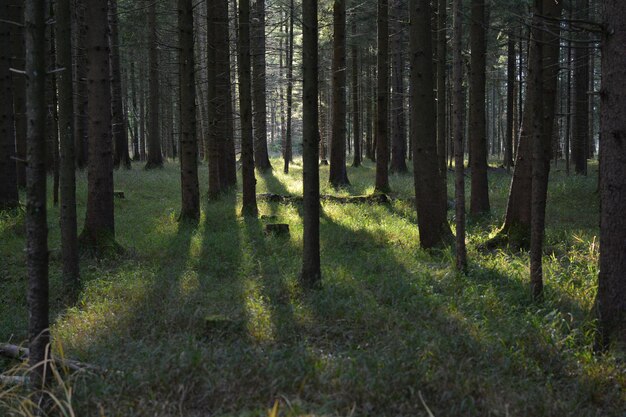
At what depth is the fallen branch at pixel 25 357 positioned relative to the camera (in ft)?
15.9

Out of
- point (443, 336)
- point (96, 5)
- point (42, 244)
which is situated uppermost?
point (96, 5)

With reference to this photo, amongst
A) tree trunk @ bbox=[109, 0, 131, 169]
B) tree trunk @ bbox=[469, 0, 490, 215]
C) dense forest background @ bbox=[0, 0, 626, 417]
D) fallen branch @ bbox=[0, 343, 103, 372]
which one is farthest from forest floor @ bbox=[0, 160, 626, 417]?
tree trunk @ bbox=[109, 0, 131, 169]

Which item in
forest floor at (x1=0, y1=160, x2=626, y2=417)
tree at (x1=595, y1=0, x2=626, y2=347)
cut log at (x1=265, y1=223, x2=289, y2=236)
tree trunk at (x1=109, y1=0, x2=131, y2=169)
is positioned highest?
tree trunk at (x1=109, y1=0, x2=131, y2=169)

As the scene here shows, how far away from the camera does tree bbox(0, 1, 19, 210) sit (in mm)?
12633

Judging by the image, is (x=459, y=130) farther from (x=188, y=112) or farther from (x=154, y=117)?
(x=154, y=117)

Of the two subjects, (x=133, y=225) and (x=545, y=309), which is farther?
(x=133, y=225)

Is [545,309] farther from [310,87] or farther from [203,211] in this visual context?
[203,211]

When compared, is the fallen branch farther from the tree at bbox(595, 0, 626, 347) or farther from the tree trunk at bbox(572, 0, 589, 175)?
the tree trunk at bbox(572, 0, 589, 175)

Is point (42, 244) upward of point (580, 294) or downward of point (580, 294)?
upward

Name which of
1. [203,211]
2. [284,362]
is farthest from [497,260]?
[203,211]

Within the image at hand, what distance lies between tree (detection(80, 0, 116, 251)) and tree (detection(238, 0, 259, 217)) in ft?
14.0

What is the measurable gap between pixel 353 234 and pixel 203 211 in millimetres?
4539

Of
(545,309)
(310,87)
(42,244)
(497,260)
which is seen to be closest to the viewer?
(42,244)

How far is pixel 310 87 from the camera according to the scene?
7402 millimetres
